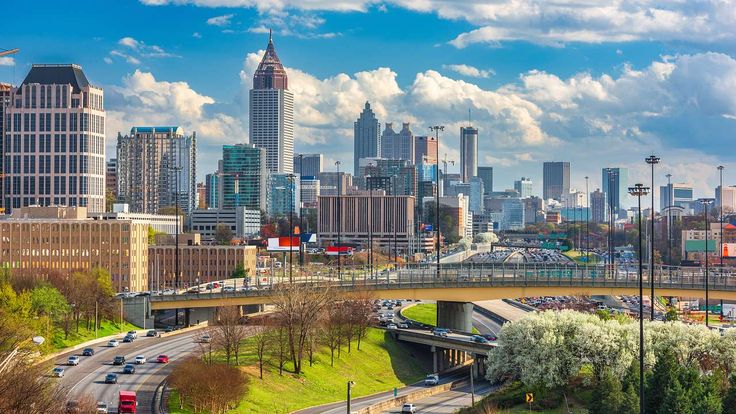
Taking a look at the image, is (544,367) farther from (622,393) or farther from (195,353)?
(195,353)

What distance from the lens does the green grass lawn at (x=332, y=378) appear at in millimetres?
86938

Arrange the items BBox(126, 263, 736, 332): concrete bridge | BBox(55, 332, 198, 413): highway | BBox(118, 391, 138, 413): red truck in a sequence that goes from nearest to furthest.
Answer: BBox(118, 391, 138, 413): red truck, BBox(55, 332, 198, 413): highway, BBox(126, 263, 736, 332): concrete bridge

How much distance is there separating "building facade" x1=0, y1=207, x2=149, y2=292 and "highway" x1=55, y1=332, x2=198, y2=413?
52.3 m

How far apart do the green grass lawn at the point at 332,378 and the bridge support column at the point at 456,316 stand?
822cm

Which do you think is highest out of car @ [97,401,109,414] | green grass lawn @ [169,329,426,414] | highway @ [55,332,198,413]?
car @ [97,401,109,414]

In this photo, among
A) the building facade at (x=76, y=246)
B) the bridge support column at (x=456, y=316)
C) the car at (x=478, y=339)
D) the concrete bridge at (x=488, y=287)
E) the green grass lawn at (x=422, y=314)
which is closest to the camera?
the car at (x=478, y=339)

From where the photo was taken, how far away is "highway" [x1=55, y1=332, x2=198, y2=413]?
80688 millimetres

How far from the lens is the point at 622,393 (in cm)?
7275

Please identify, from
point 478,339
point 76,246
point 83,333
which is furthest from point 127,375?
point 76,246

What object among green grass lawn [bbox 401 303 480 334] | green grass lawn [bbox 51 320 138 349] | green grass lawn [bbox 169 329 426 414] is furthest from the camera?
green grass lawn [bbox 401 303 480 334]

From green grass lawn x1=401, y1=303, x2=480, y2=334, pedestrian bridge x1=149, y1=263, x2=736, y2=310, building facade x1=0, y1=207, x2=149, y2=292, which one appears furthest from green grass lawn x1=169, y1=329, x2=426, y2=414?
building facade x1=0, y1=207, x2=149, y2=292

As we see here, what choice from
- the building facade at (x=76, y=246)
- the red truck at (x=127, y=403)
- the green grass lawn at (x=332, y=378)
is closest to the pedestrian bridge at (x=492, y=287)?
the green grass lawn at (x=332, y=378)

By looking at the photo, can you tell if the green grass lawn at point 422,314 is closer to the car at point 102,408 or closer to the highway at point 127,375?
the highway at point 127,375

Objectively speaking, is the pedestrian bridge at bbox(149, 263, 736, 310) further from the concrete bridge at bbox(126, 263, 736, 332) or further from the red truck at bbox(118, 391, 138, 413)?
the red truck at bbox(118, 391, 138, 413)
